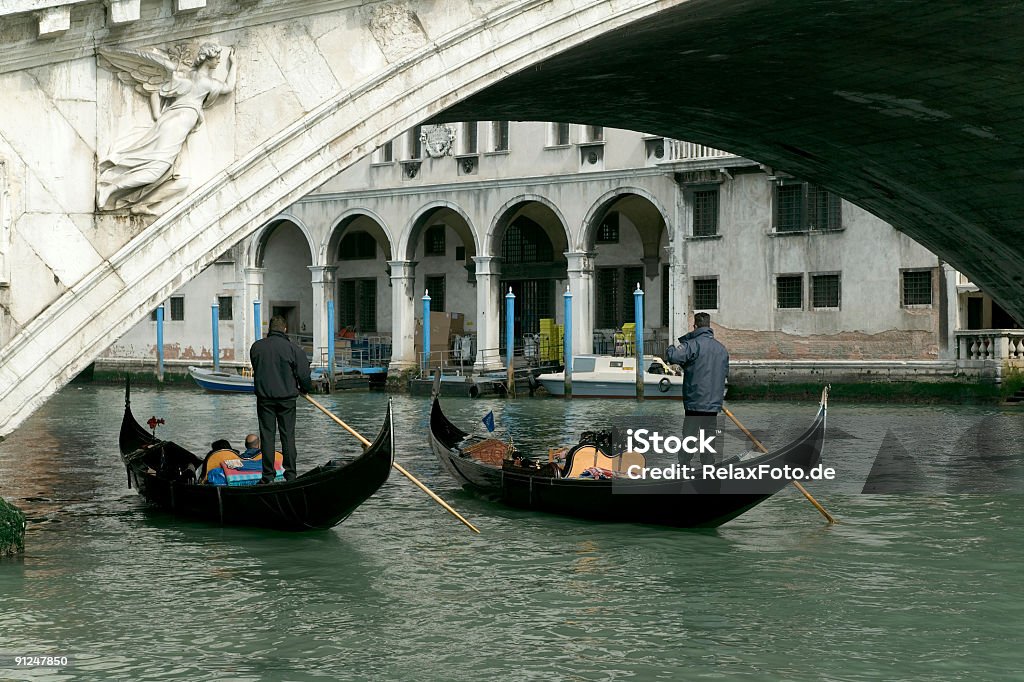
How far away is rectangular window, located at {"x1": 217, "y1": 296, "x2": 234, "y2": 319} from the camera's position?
2825 cm

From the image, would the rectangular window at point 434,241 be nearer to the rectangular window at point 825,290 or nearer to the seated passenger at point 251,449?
the rectangular window at point 825,290

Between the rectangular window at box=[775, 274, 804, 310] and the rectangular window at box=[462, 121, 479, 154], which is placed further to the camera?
the rectangular window at box=[462, 121, 479, 154]

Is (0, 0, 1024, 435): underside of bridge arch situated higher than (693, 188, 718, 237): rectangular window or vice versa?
(693, 188, 718, 237): rectangular window

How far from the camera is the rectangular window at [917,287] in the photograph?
2117 centimetres

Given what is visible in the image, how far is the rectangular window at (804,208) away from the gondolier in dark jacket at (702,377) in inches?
569

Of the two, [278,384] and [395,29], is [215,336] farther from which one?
[395,29]

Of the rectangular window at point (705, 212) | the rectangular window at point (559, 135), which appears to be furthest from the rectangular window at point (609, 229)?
the rectangular window at point (705, 212)

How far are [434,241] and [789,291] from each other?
8.41 m

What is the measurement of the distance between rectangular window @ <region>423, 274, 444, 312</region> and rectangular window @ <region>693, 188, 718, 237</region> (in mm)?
6558

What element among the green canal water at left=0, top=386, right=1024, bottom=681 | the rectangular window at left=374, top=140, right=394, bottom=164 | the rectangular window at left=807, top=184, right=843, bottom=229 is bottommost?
the green canal water at left=0, top=386, right=1024, bottom=681

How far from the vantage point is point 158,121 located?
5590mm

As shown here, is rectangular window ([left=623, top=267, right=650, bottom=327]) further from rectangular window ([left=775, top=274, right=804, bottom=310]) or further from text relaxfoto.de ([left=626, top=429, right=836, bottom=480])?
text relaxfoto.de ([left=626, top=429, right=836, bottom=480])

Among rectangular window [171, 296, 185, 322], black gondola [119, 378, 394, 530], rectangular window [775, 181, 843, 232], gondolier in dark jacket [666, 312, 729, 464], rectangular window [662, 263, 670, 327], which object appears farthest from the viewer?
rectangular window [171, 296, 185, 322]

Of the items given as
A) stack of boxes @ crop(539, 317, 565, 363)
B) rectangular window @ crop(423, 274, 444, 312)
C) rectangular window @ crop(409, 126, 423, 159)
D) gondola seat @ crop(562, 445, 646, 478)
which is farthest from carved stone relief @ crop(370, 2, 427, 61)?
rectangular window @ crop(423, 274, 444, 312)
